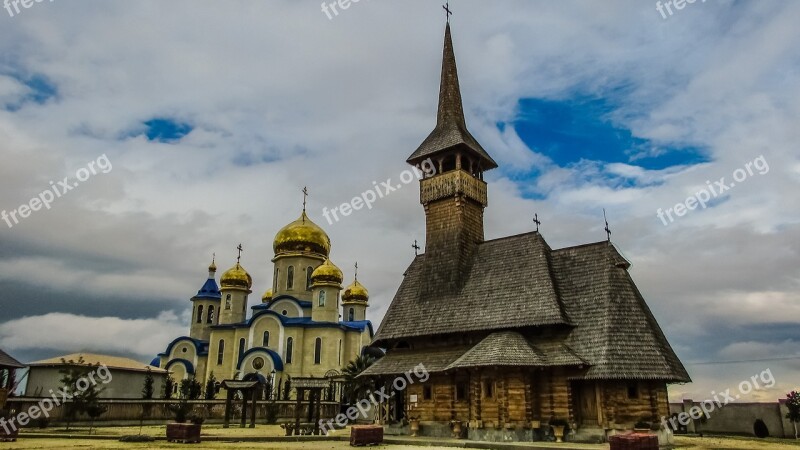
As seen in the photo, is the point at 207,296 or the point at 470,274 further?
the point at 207,296

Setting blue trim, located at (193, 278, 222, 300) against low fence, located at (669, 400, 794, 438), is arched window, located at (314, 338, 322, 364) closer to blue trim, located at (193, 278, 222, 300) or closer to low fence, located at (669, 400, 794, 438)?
blue trim, located at (193, 278, 222, 300)

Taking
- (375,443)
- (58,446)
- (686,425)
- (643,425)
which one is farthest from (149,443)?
(686,425)

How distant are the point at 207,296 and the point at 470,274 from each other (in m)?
36.4

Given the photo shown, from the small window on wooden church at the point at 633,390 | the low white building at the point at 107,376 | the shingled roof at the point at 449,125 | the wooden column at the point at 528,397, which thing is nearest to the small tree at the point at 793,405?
the small window on wooden church at the point at 633,390

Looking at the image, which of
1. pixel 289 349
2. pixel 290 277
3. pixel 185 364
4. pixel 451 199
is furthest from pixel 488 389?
pixel 185 364

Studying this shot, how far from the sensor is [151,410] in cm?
3022

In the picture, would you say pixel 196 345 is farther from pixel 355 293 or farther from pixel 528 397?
pixel 528 397

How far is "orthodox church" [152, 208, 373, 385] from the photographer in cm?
4534

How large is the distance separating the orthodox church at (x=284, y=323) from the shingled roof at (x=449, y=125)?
20.0 meters

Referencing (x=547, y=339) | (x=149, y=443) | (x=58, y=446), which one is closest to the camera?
(x=58, y=446)

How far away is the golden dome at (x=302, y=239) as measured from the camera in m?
51.5

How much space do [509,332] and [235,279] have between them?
115ft

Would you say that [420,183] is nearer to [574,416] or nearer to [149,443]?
[574,416]

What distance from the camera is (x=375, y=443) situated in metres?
19.6
